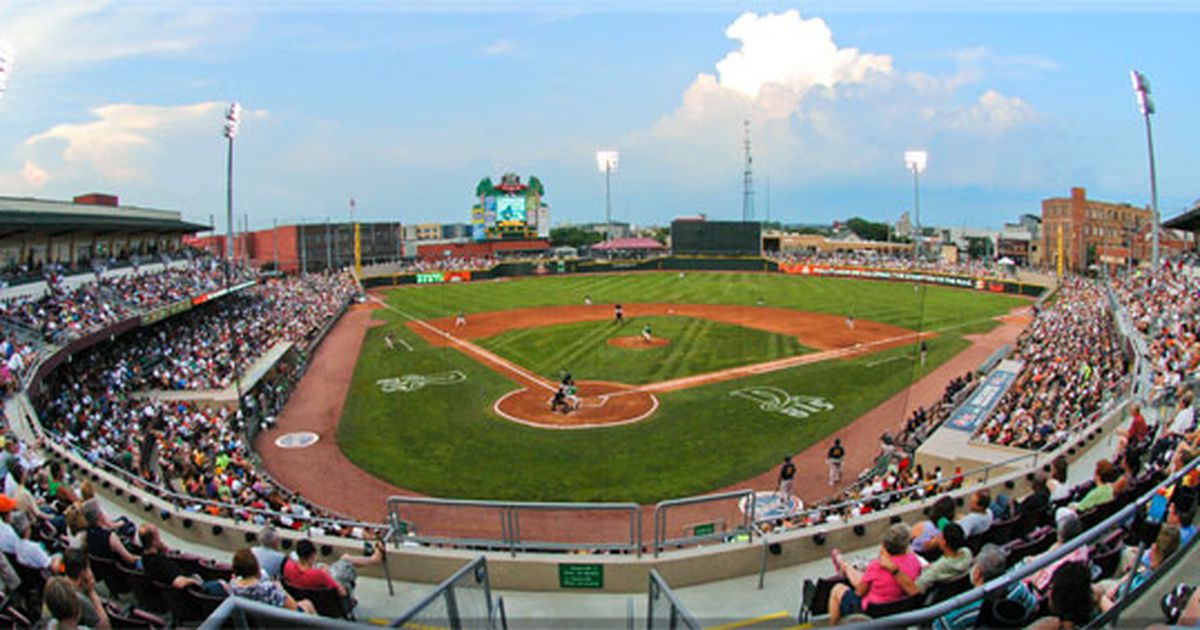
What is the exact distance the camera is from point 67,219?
3070cm

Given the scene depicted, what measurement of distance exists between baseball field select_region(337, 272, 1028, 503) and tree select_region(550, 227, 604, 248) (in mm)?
96714

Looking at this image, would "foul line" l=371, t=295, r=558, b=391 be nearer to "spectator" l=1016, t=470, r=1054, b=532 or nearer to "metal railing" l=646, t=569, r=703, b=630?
"spectator" l=1016, t=470, r=1054, b=532

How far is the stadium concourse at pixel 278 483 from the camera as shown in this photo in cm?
620

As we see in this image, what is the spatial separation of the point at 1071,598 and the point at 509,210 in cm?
10889

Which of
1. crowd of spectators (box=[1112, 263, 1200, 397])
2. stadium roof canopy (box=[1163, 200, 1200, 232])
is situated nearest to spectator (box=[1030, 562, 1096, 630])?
crowd of spectators (box=[1112, 263, 1200, 397])

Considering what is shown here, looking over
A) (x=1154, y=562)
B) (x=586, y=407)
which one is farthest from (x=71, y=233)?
(x=1154, y=562)

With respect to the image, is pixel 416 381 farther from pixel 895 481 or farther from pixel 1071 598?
pixel 1071 598

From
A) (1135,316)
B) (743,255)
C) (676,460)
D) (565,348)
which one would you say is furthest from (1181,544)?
(743,255)

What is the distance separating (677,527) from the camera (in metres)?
15.8

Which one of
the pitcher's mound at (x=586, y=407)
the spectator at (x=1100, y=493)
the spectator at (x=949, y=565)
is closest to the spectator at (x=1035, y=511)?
the spectator at (x=1100, y=493)

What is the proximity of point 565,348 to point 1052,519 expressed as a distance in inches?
1184

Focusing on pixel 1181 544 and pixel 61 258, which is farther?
pixel 61 258

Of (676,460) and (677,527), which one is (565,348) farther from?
(677,527)

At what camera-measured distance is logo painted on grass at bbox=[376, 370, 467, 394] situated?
30.2 m
